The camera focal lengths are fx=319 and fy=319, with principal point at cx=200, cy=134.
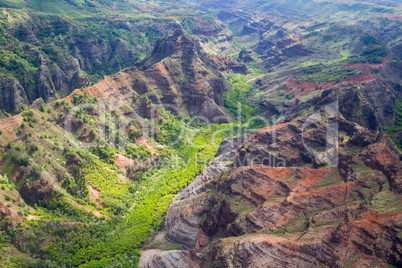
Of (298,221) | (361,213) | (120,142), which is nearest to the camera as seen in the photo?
(361,213)

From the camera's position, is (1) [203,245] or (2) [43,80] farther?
(2) [43,80]

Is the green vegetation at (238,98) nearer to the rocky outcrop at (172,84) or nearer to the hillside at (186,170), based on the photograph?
the hillside at (186,170)

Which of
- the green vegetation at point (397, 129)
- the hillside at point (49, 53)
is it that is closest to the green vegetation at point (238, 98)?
the green vegetation at point (397, 129)

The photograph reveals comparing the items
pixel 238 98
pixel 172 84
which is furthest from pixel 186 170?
pixel 238 98

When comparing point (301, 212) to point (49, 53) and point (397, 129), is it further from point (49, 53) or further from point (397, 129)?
point (49, 53)

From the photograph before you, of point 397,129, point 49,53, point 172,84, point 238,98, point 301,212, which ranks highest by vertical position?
point 49,53

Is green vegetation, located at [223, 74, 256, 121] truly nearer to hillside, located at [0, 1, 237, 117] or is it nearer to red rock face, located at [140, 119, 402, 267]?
hillside, located at [0, 1, 237, 117]

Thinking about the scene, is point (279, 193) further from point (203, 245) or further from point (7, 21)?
point (7, 21)

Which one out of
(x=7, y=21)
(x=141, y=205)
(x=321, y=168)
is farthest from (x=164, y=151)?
(x=7, y=21)
